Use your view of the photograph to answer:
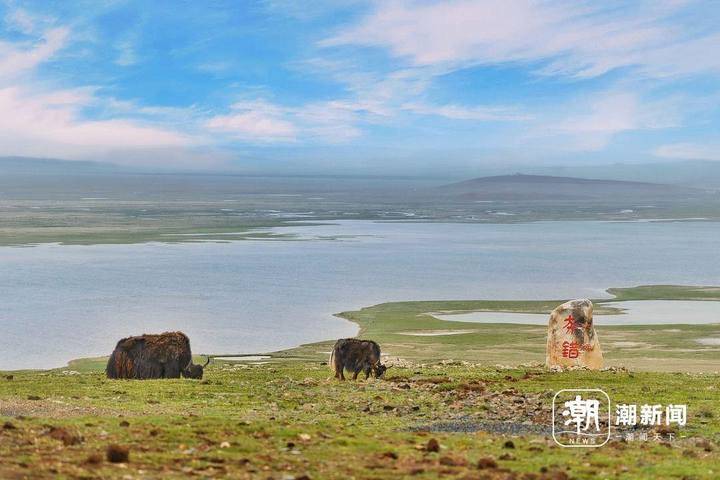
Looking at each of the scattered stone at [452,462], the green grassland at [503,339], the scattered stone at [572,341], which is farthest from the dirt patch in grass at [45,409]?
the green grassland at [503,339]

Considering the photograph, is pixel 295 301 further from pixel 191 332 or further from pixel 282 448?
pixel 282 448

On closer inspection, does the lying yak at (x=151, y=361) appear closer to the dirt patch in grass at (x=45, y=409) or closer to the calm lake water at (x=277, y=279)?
the dirt patch in grass at (x=45, y=409)

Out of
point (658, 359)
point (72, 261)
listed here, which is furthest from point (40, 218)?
point (658, 359)

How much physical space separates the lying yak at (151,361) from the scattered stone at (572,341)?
1200 cm

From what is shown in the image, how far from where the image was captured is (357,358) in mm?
29859

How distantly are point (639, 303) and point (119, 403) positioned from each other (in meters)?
55.2

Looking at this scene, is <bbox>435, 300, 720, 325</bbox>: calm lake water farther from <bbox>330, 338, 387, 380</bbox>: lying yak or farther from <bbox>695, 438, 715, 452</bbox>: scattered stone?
<bbox>695, 438, 715, 452</bbox>: scattered stone

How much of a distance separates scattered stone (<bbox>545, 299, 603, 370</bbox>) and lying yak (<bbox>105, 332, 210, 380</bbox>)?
12001 mm

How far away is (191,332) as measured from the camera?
57.0m

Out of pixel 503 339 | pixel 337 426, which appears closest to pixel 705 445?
pixel 337 426

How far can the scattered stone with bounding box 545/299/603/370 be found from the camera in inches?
1362

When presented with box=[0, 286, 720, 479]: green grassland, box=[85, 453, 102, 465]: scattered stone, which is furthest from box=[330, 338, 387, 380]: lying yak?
box=[85, 453, 102, 465]: scattered stone

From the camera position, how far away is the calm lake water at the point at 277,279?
5741 centimetres

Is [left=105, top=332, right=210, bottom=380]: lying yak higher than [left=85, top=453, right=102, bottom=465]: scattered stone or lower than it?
higher
